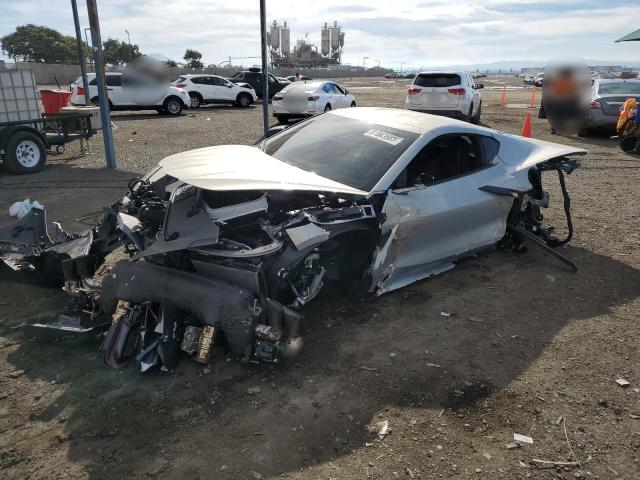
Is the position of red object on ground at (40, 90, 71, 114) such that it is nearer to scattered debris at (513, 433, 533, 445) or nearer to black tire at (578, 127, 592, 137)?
scattered debris at (513, 433, 533, 445)

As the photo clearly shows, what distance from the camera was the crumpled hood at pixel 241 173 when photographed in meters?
3.29

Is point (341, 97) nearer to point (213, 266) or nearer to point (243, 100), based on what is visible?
point (243, 100)

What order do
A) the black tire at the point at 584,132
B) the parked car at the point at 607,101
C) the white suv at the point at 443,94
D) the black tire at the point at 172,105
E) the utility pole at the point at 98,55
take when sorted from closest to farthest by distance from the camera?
the utility pole at the point at 98,55 → the parked car at the point at 607,101 → the black tire at the point at 584,132 → the white suv at the point at 443,94 → the black tire at the point at 172,105

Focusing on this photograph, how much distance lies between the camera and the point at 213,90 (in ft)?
69.9

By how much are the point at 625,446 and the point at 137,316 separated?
9.86 ft

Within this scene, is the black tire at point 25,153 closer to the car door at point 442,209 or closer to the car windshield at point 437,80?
the car door at point 442,209

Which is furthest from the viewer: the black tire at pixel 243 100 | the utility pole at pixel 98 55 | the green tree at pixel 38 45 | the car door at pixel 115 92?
the green tree at pixel 38 45

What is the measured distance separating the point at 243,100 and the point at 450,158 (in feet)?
62.4

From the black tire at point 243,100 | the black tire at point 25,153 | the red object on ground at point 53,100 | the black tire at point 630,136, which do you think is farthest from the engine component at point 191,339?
the black tire at point 243,100

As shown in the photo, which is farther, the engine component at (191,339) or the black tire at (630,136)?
the black tire at (630,136)

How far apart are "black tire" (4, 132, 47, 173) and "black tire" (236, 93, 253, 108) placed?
45.2 feet

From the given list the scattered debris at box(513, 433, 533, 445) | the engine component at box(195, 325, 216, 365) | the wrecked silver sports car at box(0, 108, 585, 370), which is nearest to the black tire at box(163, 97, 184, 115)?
the wrecked silver sports car at box(0, 108, 585, 370)

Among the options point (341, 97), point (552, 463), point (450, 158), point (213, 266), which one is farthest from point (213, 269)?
point (341, 97)

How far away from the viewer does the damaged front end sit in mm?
3096
